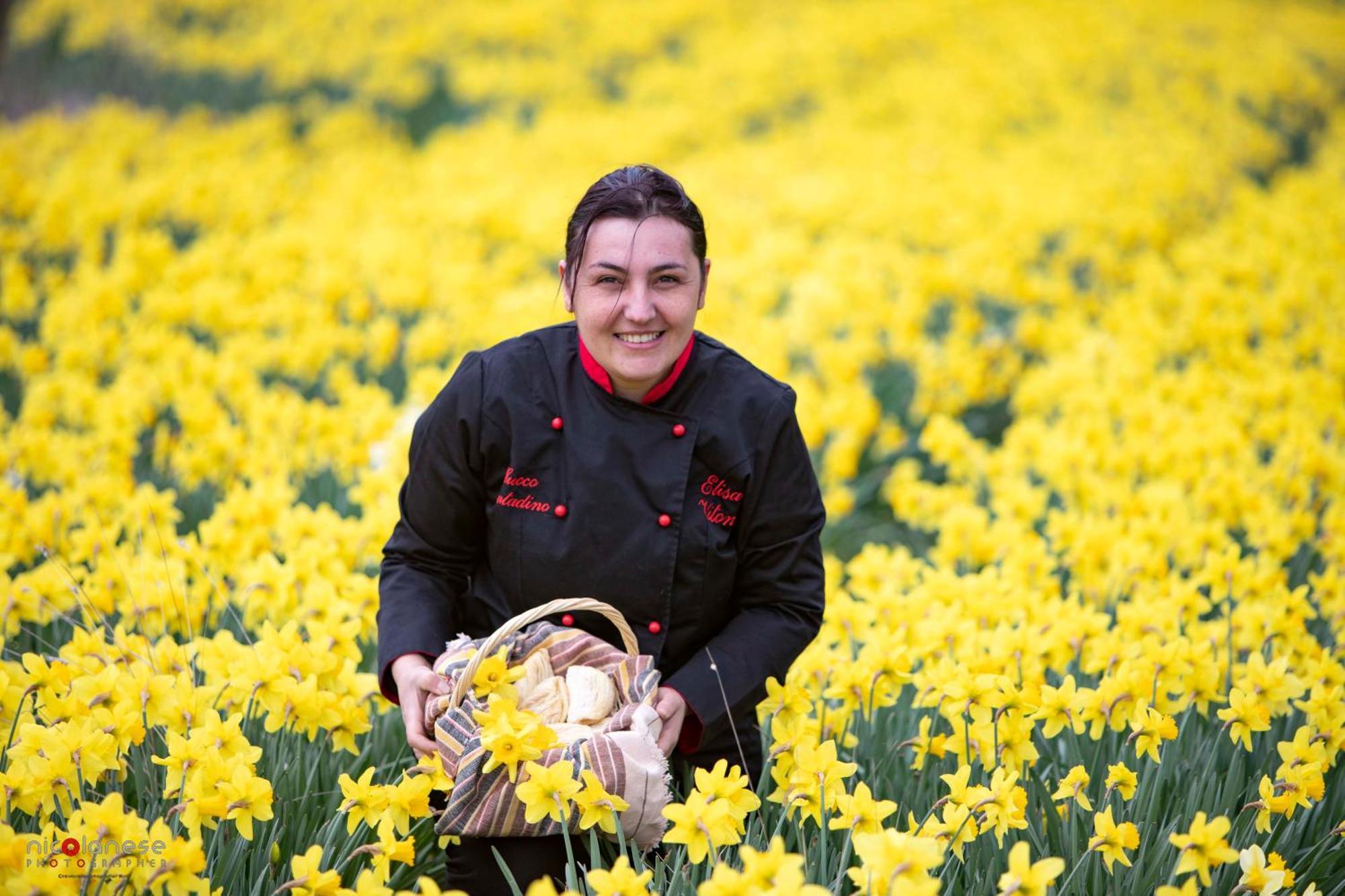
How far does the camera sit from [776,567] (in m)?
2.18

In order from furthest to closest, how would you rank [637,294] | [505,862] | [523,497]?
[523,497] → [637,294] → [505,862]

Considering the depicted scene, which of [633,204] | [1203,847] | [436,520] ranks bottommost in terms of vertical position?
[1203,847]

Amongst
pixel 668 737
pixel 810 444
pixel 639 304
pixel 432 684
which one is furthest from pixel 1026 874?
pixel 810 444

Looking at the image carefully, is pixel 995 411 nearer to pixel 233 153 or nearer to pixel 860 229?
pixel 860 229

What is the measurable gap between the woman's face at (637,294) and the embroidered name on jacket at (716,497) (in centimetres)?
24

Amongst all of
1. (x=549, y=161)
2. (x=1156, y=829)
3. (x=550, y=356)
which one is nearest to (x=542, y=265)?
(x=549, y=161)

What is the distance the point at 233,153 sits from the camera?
30.7 feet

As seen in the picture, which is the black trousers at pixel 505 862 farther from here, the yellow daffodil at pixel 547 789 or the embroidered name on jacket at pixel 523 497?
the embroidered name on jacket at pixel 523 497

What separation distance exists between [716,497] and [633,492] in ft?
0.56

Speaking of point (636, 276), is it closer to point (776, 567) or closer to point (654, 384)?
point (654, 384)

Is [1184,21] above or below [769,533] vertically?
above

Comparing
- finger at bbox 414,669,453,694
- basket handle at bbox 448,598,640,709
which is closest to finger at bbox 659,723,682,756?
basket handle at bbox 448,598,640,709

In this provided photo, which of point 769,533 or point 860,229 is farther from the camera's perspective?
point 860,229

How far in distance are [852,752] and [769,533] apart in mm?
617
